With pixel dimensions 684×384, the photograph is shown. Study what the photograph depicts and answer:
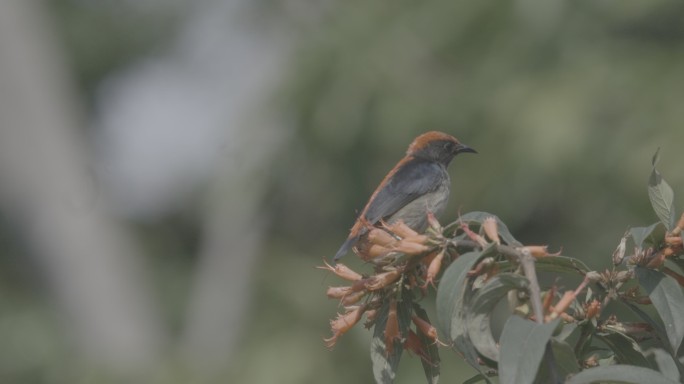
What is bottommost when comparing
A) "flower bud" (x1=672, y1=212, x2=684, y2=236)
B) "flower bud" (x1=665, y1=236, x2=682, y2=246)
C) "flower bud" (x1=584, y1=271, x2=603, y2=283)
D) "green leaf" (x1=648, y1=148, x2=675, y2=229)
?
"flower bud" (x1=584, y1=271, x2=603, y2=283)

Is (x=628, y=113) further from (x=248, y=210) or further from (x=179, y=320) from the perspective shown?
(x=179, y=320)

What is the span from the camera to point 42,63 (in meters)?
16.7

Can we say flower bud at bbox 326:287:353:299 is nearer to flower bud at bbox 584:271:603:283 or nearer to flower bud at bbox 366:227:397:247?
flower bud at bbox 366:227:397:247

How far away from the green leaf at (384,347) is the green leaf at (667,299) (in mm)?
588

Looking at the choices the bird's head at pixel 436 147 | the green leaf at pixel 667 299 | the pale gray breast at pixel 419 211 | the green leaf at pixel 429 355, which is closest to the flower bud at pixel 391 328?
the green leaf at pixel 429 355

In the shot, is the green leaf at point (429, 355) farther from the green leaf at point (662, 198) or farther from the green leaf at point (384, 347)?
the green leaf at point (662, 198)

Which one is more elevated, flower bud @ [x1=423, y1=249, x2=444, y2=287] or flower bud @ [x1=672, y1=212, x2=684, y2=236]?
flower bud @ [x1=672, y1=212, x2=684, y2=236]

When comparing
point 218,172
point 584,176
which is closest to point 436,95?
point 584,176

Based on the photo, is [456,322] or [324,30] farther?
[324,30]

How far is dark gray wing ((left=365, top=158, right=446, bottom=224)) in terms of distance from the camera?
571 cm

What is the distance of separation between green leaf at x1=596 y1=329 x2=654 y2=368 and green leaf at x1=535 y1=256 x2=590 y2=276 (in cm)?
17

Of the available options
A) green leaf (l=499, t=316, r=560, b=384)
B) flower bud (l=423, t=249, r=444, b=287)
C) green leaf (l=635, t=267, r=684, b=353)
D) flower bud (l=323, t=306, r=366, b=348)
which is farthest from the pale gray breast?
green leaf (l=499, t=316, r=560, b=384)

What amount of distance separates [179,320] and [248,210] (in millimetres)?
7151

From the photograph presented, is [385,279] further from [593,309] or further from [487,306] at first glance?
[593,309]
